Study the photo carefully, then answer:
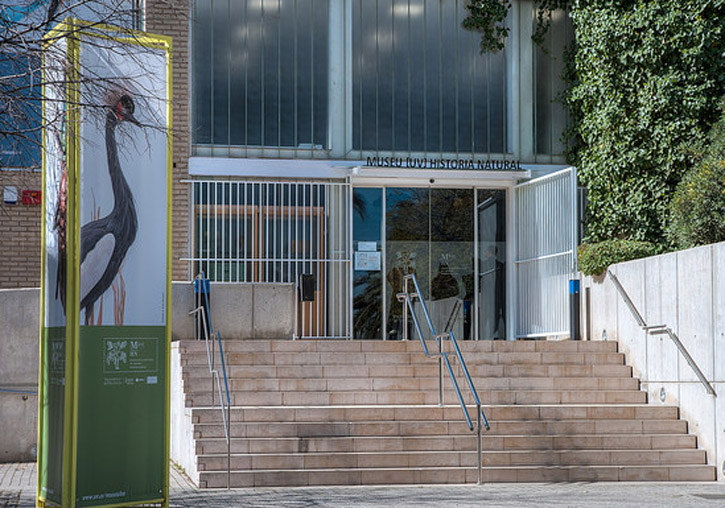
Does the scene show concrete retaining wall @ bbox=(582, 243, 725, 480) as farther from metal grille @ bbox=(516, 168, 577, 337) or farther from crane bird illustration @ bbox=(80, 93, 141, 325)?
crane bird illustration @ bbox=(80, 93, 141, 325)

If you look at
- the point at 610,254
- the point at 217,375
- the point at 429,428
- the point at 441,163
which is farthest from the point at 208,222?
the point at 429,428

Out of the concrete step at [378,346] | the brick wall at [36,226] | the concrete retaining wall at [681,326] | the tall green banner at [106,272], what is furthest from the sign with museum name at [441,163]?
the tall green banner at [106,272]

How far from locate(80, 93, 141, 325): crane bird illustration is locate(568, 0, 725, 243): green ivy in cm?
949

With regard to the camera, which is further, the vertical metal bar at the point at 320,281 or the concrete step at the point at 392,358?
the vertical metal bar at the point at 320,281

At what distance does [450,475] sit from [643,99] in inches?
294

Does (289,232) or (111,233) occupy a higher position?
(289,232)

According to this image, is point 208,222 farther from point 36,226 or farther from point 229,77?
point 36,226

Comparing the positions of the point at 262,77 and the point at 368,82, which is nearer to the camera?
the point at 262,77

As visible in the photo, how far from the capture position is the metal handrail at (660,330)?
12.2 metres

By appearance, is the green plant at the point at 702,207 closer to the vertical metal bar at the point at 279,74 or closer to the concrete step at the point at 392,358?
the concrete step at the point at 392,358

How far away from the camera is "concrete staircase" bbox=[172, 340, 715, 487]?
11312 millimetres

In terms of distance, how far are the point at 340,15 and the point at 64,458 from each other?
37.1 ft

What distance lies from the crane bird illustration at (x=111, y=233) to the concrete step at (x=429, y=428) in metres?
3.43

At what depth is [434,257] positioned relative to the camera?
58.6ft
